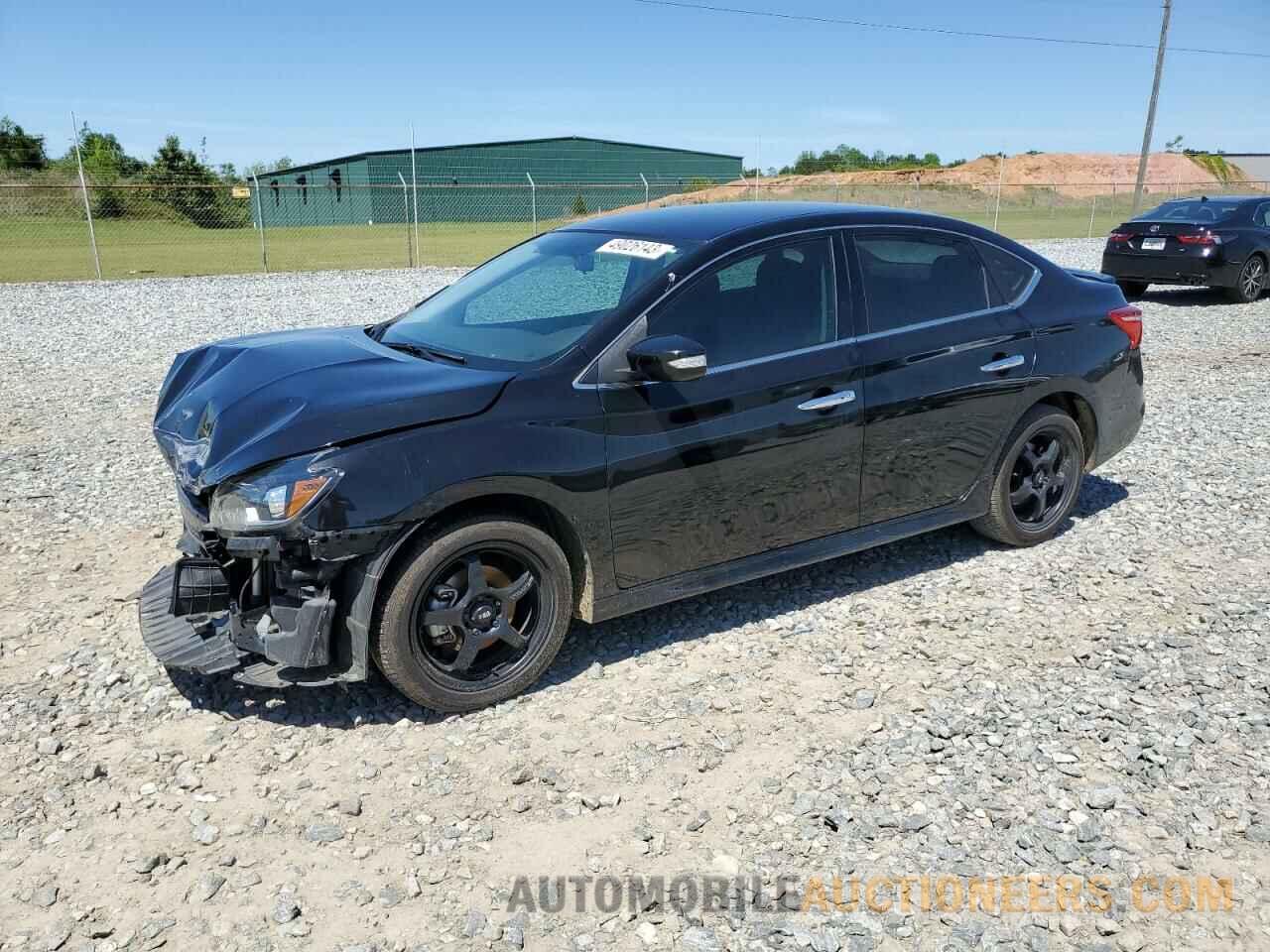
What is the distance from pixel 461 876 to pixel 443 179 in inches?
2125

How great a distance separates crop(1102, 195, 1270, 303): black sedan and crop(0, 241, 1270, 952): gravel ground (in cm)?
1058

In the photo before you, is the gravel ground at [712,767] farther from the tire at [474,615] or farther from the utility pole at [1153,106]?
the utility pole at [1153,106]

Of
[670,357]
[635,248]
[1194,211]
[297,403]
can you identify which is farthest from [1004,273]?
[1194,211]

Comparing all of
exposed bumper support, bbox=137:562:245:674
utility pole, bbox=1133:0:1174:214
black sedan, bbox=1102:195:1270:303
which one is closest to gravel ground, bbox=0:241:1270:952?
exposed bumper support, bbox=137:562:245:674

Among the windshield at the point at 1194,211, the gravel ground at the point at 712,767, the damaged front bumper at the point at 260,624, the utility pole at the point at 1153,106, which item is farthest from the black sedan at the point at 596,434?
the utility pole at the point at 1153,106

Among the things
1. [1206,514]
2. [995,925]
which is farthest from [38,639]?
[1206,514]

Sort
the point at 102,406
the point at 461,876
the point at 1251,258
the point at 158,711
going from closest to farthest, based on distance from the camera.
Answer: the point at 461,876 → the point at 158,711 → the point at 102,406 → the point at 1251,258

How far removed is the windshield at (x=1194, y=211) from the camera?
1494cm

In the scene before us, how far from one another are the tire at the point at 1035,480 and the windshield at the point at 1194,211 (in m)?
11.6

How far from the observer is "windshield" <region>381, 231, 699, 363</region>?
13.7 ft

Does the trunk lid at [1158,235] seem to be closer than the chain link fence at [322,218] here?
Yes

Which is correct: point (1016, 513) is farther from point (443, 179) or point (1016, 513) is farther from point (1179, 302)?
point (443, 179)

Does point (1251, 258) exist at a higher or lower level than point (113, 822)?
higher

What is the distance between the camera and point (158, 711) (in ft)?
12.9
